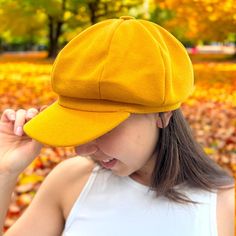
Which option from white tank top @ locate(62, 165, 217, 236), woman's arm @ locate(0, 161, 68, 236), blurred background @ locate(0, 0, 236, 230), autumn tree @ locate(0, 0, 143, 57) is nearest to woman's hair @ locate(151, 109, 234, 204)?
Answer: white tank top @ locate(62, 165, 217, 236)

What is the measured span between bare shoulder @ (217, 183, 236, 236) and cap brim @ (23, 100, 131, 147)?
1.28 ft

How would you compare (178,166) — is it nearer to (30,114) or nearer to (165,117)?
(165,117)

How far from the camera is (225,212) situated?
1.48m

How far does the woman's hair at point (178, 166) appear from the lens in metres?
1.51

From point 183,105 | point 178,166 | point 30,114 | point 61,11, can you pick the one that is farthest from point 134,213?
point 61,11

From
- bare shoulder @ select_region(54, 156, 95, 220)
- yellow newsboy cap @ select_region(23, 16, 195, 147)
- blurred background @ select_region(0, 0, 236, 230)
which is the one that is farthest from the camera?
blurred background @ select_region(0, 0, 236, 230)

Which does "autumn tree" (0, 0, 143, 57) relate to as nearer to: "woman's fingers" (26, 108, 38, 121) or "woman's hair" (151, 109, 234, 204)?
"woman's fingers" (26, 108, 38, 121)

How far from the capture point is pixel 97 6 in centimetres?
2789

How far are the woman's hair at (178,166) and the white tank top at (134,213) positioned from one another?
2cm

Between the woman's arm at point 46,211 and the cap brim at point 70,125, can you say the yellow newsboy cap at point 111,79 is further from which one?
the woman's arm at point 46,211

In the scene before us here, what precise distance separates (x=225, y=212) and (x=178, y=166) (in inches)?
7.0

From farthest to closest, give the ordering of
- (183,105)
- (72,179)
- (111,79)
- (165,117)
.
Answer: (183,105), (72,179), (165,117), (111,79)

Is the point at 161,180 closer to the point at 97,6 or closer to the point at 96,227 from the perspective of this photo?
the point at 96,227

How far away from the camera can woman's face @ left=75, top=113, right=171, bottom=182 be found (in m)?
1.39
